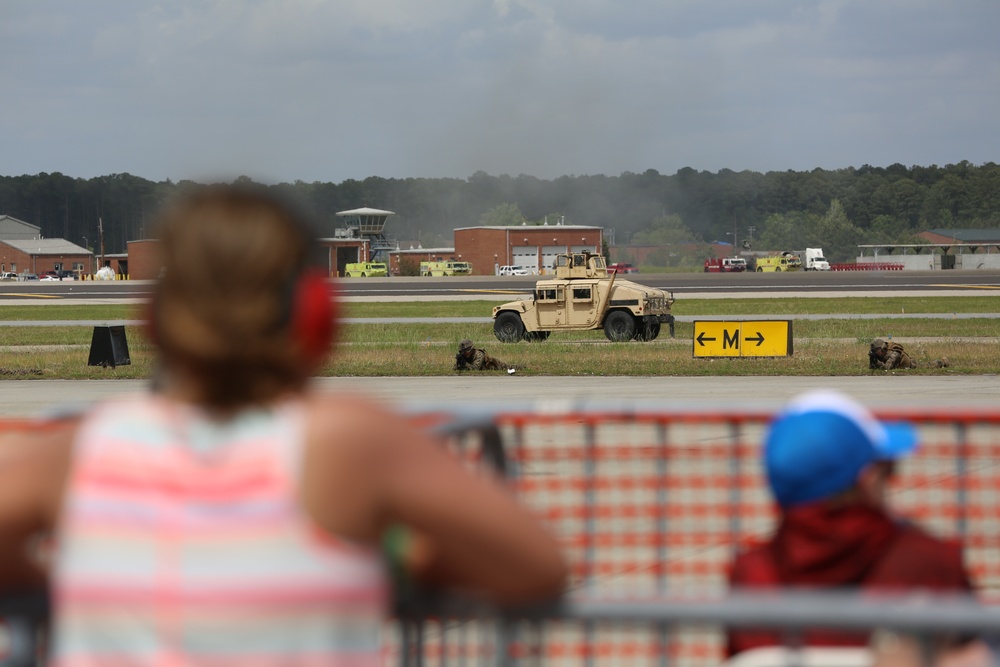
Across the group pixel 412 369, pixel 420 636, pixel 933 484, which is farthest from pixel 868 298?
pixel 420 636

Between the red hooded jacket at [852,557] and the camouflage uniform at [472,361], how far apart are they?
806 inches

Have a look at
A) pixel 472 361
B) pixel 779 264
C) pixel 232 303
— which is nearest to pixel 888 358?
pixel 472 361

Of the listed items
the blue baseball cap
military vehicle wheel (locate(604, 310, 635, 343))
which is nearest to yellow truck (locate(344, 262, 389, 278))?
military vehicle wheel (locate(604, 310, 635, 343))

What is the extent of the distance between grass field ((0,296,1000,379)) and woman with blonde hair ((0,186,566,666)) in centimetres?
1693

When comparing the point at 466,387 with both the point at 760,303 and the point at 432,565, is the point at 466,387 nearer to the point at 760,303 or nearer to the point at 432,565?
the point at 432,565

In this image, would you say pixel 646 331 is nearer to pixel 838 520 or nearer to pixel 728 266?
pixel 838 520

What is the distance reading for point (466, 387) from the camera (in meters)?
20.8

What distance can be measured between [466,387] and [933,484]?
11.0 metres

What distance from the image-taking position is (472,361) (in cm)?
2378

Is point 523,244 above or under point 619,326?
above

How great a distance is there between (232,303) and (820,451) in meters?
1.37

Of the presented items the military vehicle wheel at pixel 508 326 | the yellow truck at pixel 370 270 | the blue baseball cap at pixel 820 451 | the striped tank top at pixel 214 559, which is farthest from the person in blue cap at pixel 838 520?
the yellow truck at pixel 370 270

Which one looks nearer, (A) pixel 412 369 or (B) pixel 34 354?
(A) pixel 412 369

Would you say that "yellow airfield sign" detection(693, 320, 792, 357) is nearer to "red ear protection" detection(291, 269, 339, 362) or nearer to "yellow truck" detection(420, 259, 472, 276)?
"red ear protection" detection(291, 269, 339, 362)
